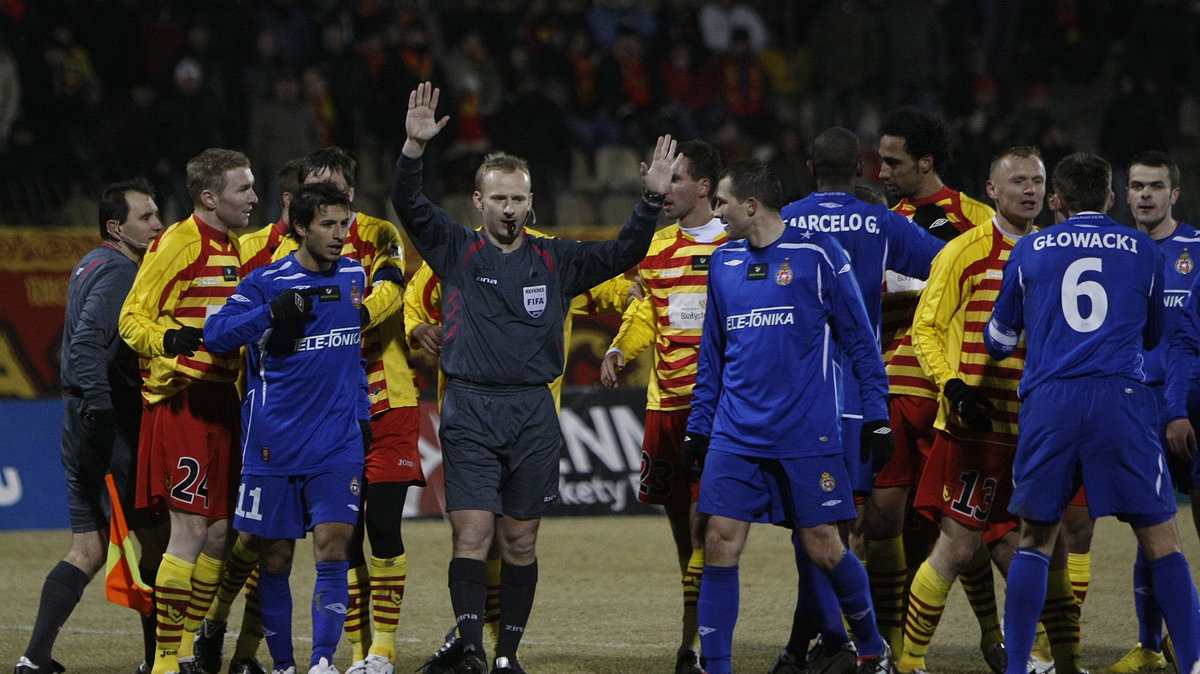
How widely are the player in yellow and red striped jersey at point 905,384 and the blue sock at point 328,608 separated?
8.37 feet

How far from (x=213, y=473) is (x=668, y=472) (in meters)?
2.20

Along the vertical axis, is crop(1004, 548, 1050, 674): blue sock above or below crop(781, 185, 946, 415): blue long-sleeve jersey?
below

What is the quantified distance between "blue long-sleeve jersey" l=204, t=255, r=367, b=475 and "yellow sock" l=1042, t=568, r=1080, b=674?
3194 millimetres

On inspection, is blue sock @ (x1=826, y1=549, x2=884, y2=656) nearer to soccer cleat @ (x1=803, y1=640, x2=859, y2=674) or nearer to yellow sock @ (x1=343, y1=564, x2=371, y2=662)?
soccer cleat @ (x1=803, y1=640, x2=859, y2=674)

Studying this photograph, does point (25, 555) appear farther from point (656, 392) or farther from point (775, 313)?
point (775, 313)

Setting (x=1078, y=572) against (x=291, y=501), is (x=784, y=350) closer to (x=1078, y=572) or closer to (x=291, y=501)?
(x=1078, y=572)

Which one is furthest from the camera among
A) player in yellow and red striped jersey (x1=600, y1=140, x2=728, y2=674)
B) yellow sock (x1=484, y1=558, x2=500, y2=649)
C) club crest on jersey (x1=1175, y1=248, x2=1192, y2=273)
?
club crest on jersey (x1=1175, y1=248, x2=1192, y2=273)

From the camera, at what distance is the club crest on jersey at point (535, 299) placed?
696 cm

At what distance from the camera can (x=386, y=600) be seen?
724cm

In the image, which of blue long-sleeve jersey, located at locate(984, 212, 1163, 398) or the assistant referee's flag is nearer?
blue long-sleeve jersey, located at locate(984, 212, 1163, 398)

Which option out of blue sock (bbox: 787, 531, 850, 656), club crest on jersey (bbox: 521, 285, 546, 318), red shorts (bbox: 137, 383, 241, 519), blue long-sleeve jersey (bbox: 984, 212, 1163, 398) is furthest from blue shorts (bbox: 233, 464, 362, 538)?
blue long-sleeve jersey (bbox: 984, 212, 1163, 398)

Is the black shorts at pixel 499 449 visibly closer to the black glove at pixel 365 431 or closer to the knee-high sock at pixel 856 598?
the black glove at pixel 365 431

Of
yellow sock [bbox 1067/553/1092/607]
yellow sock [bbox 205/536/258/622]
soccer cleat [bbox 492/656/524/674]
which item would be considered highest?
yellow sock [bbox 205/536/258/622]

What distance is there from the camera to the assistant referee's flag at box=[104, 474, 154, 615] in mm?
7199
